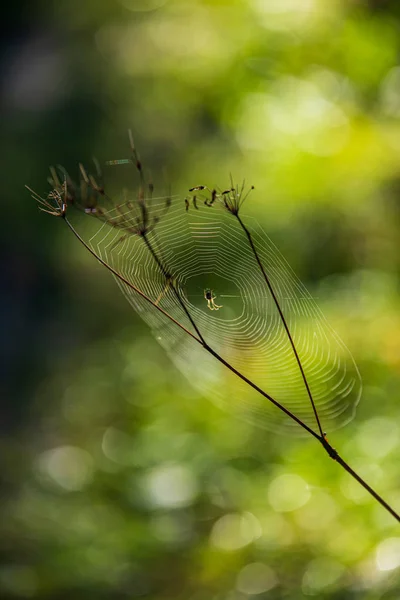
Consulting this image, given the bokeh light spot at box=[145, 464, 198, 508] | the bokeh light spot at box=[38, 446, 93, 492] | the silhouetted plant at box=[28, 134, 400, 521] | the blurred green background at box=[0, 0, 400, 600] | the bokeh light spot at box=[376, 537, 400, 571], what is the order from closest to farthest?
the bokeh light spot at box=[376, 537, 400, 571]
the silhouetted plant at box=[28, 134, 400, 521]
the blurred green background at box=[0, 0, 400, 600]
the bokeh light spot at box=[145, 464, 198, 508]
the bokeh light spot at box=[38, 446, 93, 492]

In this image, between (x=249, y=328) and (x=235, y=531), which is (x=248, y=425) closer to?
(x=235, y=531)

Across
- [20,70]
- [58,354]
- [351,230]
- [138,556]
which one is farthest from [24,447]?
[20,70]

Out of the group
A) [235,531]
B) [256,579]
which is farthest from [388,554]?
[235,531]

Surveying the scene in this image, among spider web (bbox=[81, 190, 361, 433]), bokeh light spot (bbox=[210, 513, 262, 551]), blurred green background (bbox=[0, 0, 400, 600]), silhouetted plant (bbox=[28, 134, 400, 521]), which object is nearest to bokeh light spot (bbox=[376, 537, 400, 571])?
blurred green background (bbox=[0, 0, 400, 600])

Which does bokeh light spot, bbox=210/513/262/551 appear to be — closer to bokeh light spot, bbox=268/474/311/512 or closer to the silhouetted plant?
bokeh light spot, bbox=268/474/311/512

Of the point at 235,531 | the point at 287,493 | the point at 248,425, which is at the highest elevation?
the point at 248,425

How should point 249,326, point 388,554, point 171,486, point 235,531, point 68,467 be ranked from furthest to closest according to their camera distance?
point 68,467 < point 171,486 < point 235,531 < point 249,326 < point 388,554

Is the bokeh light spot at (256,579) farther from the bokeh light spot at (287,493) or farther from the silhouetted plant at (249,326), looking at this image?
the silhouetted plant at (249,326)
